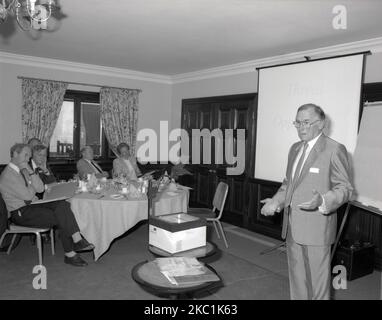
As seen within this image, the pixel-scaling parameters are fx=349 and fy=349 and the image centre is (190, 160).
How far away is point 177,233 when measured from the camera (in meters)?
2.36

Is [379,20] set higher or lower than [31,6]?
higher

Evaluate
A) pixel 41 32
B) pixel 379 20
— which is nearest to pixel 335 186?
pixel 379 20

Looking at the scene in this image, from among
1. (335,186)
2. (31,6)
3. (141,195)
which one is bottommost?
(141,195)

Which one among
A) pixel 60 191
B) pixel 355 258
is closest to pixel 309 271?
pixel 355 258

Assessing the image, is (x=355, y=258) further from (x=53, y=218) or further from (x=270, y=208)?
(x=53, y=218)

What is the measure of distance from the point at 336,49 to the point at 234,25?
1639 millimetres

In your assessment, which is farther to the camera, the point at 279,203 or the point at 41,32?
the point at 41,32

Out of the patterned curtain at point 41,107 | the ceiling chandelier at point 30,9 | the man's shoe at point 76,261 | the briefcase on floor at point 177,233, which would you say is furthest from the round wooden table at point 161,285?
the patterned curtain at point 41,107

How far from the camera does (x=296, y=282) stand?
2.47 metres

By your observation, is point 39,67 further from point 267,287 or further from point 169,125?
point 267,287

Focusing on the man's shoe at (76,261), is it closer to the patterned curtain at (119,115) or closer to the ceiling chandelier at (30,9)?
the ceiling chandelier at (30,9)

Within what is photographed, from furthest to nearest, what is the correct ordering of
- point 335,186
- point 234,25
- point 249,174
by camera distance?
point 249,174 < point 234,25 < point 335,186

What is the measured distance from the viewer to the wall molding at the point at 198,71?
451 centimetres

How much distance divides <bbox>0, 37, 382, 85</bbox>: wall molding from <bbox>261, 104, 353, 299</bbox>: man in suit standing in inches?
104
